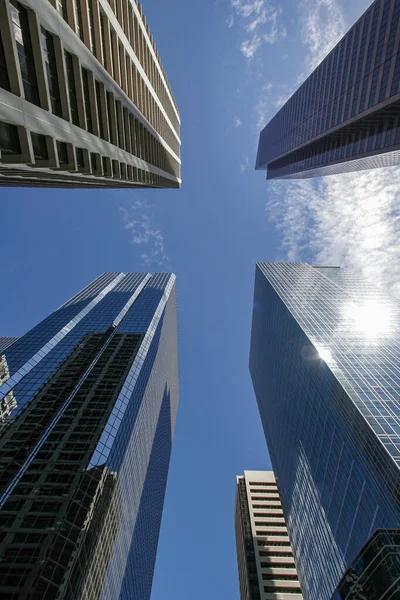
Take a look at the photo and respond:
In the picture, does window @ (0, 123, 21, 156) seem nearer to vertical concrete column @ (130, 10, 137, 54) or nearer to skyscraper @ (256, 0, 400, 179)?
vertical concrete column @ (130, 10, 137, 54)

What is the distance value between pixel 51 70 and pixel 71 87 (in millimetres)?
2835

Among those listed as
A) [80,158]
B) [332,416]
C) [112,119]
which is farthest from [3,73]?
[332,416]

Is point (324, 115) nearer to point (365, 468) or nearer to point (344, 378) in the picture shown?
point (344, 378)

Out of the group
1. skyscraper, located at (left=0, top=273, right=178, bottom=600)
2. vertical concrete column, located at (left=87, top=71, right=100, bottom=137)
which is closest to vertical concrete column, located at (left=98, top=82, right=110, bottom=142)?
vertical concrete column, located at (left=87, top=71, right=100, bottom=137)

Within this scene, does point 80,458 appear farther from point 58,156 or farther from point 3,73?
point 3,73

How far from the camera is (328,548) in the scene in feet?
207

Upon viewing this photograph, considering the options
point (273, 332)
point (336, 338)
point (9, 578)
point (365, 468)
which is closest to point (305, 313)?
point (336, 338)

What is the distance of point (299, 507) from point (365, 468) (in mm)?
39789

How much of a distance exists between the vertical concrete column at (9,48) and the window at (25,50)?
2056 millimetres

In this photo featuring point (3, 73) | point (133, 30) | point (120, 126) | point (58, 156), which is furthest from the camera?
point (133, 30)

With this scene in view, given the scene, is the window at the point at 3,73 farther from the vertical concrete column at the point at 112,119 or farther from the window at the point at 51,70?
the vertical concrete column at the point at 112,119

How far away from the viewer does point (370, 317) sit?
90000 millimetres

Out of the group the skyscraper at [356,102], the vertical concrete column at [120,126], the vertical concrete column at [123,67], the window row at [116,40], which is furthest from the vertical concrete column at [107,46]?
the skyscraper at [356,102]

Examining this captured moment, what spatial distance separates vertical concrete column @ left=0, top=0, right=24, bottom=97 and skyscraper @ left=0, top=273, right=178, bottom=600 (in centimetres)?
4795
